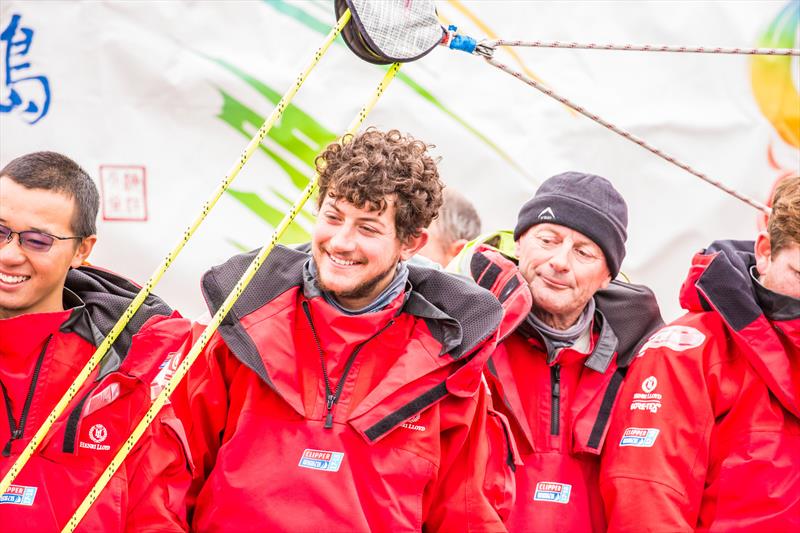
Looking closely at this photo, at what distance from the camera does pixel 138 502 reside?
2883mm

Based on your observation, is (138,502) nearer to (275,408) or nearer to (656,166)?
(275,408)

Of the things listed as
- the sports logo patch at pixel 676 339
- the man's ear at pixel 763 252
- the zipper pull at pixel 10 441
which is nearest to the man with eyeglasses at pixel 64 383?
the zipper pull at pixel 10 441

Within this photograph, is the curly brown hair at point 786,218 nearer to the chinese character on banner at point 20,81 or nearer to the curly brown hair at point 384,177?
the curly brown hair at point 384,177

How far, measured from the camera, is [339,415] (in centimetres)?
297

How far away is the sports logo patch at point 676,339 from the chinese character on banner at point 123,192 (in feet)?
6.93

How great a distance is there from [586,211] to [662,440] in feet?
2.63

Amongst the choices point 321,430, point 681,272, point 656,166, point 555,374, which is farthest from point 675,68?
point 321,430

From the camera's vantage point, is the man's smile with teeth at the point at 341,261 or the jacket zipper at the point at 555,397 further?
the jacket zipper at the point at 555,397

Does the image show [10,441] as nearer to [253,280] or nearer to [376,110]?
[253,280]

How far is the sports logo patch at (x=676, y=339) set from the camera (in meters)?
3.40

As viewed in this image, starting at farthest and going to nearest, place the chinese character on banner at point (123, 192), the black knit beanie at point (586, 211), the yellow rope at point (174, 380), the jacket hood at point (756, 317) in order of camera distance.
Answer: the chinese character on banner at point (123, 192), the black knit beanie at point (586, 211), the jacket hood at point (756, 317), the yellow rope at point (174, 380)

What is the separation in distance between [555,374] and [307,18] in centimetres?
194

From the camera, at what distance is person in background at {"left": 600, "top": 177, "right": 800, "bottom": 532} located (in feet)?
10.5

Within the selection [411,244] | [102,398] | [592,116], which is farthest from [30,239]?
[592,116]
